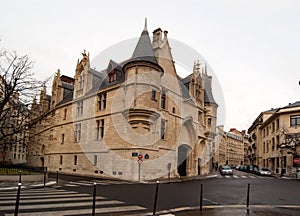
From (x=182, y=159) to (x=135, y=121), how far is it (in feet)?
34.9

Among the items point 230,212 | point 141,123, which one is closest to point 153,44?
point 141,123

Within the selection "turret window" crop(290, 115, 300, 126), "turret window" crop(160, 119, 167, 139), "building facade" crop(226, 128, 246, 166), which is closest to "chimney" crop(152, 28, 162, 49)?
"turret window" crop(160, 119, 167, 139)

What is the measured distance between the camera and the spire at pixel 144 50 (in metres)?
26.0

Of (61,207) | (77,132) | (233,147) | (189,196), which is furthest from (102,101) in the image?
(233,147)

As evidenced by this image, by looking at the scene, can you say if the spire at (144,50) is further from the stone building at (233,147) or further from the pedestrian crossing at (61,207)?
the stone building at (233,147)

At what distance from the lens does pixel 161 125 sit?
2759 cm

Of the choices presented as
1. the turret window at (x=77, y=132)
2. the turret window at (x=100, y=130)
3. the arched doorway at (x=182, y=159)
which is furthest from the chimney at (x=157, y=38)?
the turret window at (x=77, y=132)

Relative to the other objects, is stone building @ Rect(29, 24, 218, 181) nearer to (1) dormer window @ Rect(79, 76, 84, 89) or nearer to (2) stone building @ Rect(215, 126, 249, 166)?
(1) dormer window @ Rect(79, 76, 84, 89)

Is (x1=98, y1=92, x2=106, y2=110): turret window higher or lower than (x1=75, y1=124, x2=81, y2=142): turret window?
below

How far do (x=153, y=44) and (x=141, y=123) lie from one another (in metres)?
9.28

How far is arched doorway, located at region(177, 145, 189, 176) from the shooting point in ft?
105

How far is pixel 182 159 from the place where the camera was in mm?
32719

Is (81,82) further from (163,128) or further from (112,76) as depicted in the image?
(163,128)

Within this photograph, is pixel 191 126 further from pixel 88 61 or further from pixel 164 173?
pixel 88 61
